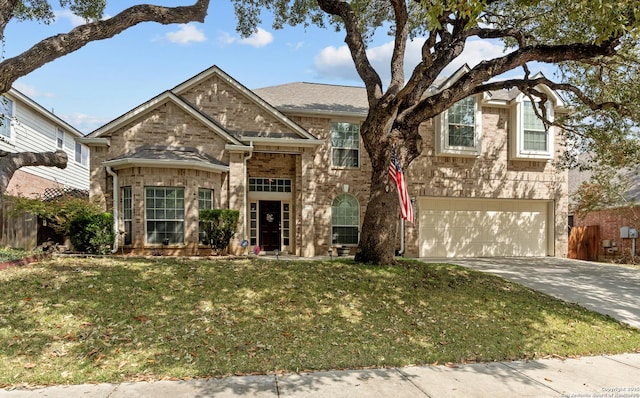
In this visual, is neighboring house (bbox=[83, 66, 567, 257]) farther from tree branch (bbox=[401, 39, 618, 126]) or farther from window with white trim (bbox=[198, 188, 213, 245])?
tree branch (bbox=[401, 39, 618, 126])

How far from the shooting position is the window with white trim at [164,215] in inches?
526

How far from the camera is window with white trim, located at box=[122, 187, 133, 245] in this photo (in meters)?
13.4

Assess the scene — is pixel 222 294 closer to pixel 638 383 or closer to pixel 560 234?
pixel 638 383

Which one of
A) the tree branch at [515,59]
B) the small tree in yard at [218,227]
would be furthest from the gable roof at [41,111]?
the tree branch at [515,59]

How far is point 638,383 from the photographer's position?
5.18 m

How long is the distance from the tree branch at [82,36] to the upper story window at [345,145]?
7.59 metres

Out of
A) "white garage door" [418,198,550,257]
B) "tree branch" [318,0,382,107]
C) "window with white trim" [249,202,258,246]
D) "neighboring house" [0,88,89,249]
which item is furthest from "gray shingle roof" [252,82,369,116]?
"neighboring house" [0,88,89,249]

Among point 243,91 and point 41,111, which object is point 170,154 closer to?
point 243,91

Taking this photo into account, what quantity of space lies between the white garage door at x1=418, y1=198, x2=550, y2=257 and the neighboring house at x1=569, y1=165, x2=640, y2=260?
3507mm

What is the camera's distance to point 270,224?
55.3ft

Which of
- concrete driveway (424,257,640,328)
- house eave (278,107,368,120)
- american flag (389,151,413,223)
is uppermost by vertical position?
house eave (278,107,368,120)

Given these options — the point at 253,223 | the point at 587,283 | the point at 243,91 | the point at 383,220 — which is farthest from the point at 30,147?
the point at 587,283

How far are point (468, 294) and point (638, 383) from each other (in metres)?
3.61

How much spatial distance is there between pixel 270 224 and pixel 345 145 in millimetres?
4439
